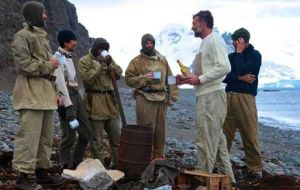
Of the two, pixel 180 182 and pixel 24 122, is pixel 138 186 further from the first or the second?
Answer: pixel 24 122

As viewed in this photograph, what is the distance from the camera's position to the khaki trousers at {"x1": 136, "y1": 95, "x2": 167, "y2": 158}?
29.7ft

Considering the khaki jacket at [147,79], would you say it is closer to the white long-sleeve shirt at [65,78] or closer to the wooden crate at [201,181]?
the white long-sleeve shirt at [65,78]

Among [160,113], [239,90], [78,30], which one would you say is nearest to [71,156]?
[160,113]

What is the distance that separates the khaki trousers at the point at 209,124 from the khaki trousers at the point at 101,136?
1.55m

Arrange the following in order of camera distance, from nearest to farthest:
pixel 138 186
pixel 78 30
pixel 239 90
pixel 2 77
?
1. pixel 138 186
2. pixel 239 90
3. pixel 2 77
4. pixel 78 30

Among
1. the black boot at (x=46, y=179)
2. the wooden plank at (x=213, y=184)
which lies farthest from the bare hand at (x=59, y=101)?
the wooden plank at (x=213, y=184)

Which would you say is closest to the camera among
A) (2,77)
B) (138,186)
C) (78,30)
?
(138,186)

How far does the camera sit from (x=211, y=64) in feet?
26.3

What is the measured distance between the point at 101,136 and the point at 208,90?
2.09m

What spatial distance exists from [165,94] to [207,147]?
1.57m

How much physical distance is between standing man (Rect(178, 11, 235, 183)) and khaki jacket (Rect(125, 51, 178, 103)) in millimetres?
1113

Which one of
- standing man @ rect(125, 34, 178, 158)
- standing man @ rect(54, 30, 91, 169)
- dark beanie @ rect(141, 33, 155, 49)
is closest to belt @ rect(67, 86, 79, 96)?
standing man @ rect(54, 30, 91, 169)

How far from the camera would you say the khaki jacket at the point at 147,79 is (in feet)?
29.6

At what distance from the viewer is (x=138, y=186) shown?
6.95 m
